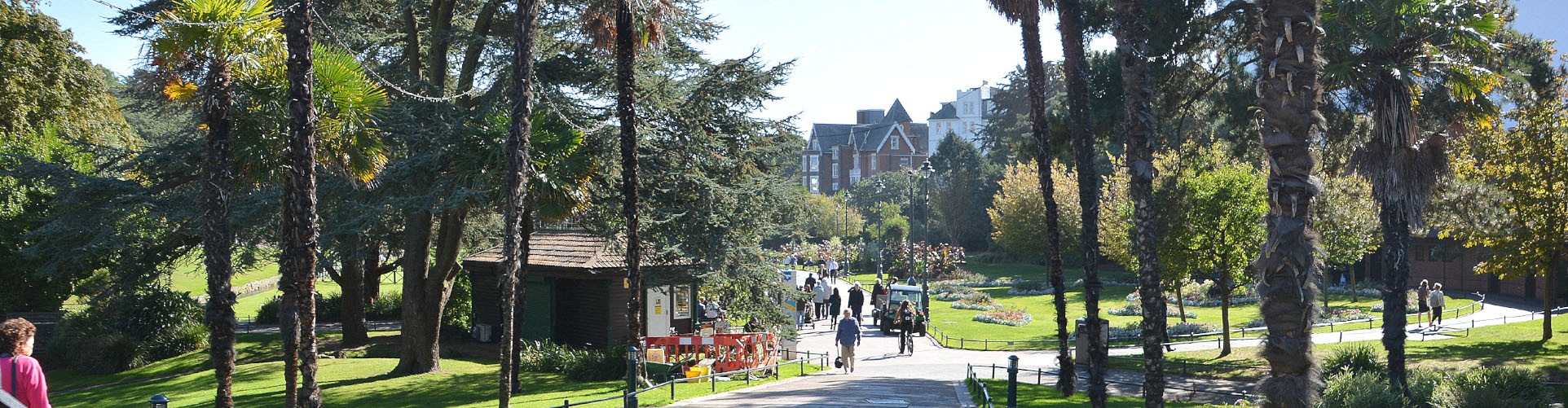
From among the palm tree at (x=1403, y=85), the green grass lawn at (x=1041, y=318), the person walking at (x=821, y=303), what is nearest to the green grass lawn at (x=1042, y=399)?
the palm tree at (x=1403, y=85)

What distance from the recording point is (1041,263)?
63094 millimetres

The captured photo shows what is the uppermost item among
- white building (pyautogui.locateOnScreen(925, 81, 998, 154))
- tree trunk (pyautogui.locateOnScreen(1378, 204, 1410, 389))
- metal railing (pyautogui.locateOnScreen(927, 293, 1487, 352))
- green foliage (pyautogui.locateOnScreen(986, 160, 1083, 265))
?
white building (pyautogui.locateOnScreen(925, 81, 998, 154))

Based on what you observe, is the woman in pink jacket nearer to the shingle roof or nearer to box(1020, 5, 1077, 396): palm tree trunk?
box(1020, 5, 1077, 396): palm tree trunk

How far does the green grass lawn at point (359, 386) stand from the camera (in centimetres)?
1630

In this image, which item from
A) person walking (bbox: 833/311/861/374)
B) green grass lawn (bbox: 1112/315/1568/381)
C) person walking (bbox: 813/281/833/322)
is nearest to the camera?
green grass lawn (bbox: 1112/315/1568/381)

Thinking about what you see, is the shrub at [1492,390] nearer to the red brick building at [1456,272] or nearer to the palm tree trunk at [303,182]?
the palm tree trunk at [303,182]

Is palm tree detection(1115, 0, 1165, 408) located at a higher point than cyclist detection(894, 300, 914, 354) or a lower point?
higher

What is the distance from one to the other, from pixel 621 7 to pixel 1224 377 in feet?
48.9

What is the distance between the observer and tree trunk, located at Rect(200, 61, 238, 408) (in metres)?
10.7

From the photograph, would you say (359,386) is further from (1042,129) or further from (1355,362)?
(1355,362)

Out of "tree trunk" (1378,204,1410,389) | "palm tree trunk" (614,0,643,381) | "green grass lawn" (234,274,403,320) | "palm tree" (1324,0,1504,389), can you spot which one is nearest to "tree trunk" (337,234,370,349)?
"green grass lawn" (234,274,403,320)

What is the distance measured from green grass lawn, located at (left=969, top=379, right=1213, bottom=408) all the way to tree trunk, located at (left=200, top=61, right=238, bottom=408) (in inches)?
379

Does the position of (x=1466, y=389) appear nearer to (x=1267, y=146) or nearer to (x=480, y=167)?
(x=1267, y=146)

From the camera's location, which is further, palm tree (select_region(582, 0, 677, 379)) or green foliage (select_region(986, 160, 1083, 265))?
green foliage (select_region(986, 160, 1083, 265))
